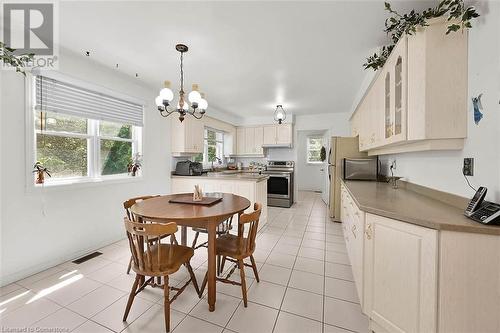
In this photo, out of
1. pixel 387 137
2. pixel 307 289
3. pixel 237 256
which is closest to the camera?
pixel 237 256

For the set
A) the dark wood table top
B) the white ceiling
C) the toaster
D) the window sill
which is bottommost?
the dark wood table top

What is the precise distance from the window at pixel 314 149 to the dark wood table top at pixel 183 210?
5.93 meters

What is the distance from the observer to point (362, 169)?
11.3 feet

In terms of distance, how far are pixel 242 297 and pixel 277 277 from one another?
0.49 metres

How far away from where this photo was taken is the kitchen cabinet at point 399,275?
117 centimetres

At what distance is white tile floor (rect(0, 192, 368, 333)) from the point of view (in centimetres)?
158

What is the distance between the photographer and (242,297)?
6.22 ft

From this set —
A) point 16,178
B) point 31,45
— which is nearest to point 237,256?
point 16,178

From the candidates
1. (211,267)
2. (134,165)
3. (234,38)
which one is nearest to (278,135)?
Answer: (134,165)

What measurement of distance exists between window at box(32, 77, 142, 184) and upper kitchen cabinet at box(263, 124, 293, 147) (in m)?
3.38

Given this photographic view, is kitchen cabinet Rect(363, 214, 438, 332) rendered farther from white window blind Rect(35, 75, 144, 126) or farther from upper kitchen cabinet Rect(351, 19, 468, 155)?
white window blind Rect(35, 75, 144, 126)

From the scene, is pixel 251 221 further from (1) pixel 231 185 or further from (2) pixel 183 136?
(2) pixel 183 136

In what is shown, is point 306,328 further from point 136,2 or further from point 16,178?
point 16,178

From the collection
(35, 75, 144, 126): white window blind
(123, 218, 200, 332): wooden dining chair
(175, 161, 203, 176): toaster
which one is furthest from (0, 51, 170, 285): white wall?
(123, 218, 200, 332): wooden dining chair
